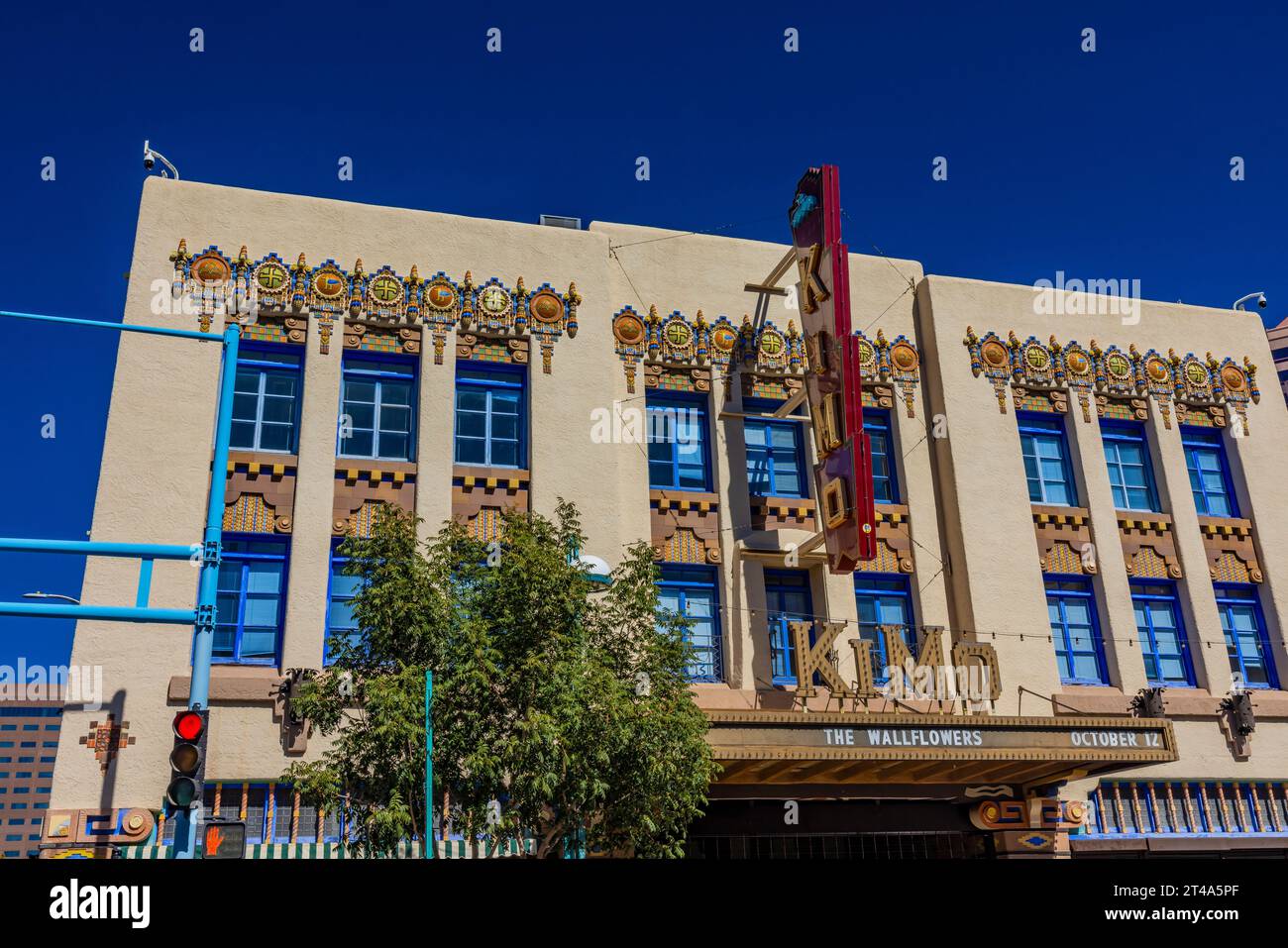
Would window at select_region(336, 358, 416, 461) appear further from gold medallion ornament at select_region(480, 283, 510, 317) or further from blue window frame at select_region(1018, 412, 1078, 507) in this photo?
blue window frame at select_region(1018, 412, 1078, 507)

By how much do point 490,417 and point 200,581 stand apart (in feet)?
30.3

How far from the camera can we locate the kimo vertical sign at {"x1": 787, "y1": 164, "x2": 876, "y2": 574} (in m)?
21.5

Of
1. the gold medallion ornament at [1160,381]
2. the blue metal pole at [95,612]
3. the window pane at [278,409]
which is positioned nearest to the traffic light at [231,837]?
the blue metal pole at [95,612]

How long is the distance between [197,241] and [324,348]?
305 centimetres

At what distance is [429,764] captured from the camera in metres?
13.8

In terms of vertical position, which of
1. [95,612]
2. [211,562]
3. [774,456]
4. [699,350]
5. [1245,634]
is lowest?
[95,612]

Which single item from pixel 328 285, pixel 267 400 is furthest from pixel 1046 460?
pixel 267 400

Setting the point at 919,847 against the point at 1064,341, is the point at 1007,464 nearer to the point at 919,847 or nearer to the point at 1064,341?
the point at 1064,341

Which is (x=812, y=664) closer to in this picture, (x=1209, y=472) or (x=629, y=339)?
(x=629, y=339)

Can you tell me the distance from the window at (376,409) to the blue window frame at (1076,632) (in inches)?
551

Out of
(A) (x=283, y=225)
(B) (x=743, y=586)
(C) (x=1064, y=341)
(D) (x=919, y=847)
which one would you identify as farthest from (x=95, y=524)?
(C) (x=1064, y=341)

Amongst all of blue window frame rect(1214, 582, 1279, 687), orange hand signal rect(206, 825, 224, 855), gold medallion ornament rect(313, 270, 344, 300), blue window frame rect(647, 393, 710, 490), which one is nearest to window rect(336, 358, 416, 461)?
gold medallion ornament rect(313, 270, 344, 300)

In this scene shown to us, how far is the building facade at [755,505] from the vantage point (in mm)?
20203

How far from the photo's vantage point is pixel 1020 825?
75.5 feet
